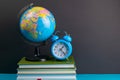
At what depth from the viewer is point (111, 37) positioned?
5.97 ft

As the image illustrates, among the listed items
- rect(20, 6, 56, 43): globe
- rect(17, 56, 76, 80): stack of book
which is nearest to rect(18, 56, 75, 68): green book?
rect(17, 56, 76, 80): stack of book

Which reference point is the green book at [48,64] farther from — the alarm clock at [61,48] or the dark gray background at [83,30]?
the dark gray background at [83,30]

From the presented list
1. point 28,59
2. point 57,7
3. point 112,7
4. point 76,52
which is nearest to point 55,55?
point 28,59

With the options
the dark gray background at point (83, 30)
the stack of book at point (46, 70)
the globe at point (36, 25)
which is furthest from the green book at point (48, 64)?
the dark gray background at point (83, 30)

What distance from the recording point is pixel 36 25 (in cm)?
146

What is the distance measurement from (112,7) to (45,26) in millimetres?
682

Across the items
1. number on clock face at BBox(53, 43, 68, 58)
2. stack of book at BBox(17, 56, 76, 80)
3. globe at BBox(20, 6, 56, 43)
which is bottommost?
stack of book at BBox(17, 56, 76, 80)

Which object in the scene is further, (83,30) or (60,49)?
(83,30)

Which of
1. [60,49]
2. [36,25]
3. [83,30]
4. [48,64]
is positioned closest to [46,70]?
[48,64]

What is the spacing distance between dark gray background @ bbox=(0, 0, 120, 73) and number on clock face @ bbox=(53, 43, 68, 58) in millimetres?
304

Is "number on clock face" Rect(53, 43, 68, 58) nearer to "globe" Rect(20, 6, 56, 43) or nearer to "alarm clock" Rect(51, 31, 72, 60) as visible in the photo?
"alarm clock" Rect(51, 31, 72, 60)

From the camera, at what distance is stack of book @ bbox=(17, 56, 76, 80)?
146cm

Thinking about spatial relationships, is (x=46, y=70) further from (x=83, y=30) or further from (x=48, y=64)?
(x=83, y=30)

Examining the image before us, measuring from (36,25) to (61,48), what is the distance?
10.2 inches
